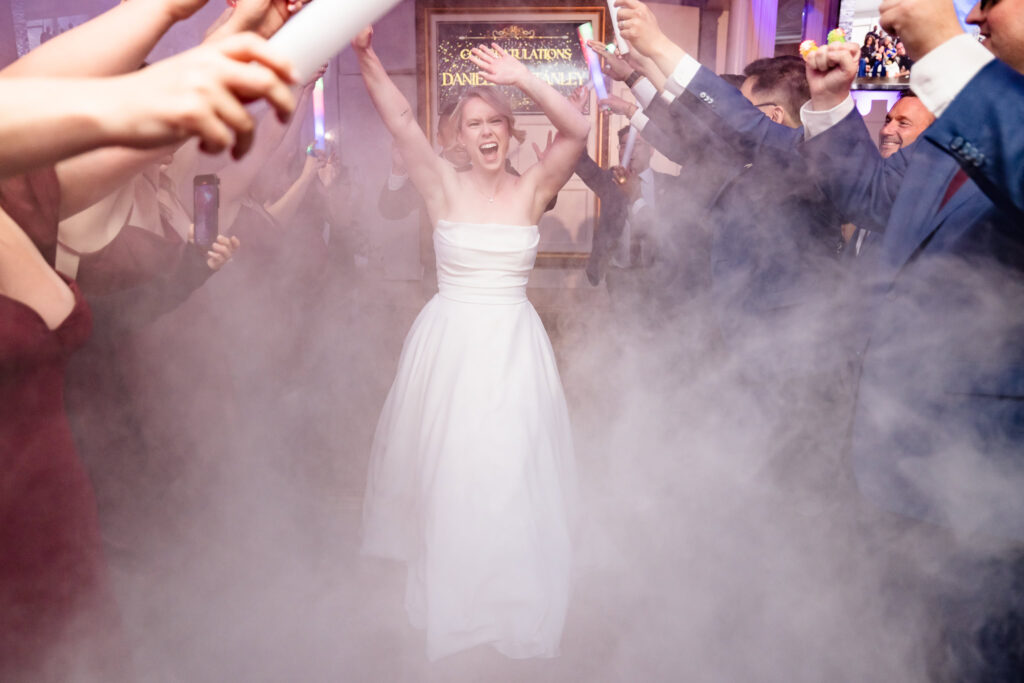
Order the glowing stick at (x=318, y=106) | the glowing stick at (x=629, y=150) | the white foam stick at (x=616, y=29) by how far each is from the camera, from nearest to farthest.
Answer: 1. the white foam stick at (x=616, y=29)
2. the glowing stick at (x=318, y=106)
3. the glowing stick at (x=629, y=150)

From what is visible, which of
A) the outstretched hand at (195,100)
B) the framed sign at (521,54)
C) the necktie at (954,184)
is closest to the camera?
the outstretched hand at (195,100)

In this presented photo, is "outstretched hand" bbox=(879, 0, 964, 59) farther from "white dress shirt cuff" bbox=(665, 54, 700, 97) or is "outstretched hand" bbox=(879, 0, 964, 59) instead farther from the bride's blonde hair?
the bride's blonde hair

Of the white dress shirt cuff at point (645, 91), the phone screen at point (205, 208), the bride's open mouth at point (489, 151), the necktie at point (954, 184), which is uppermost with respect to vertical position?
the white dress shirt cuff at point (645, 91)

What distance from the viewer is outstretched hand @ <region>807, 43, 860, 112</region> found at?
4.61 feet

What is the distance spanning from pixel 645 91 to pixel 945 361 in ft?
3.77

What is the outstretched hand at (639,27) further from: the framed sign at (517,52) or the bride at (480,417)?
the framed sign at (517,52)

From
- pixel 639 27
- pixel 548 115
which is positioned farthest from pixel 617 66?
pixel 639 27

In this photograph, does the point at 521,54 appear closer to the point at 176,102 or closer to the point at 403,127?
the point at 403,127

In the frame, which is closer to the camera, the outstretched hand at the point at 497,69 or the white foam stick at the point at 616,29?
the white foam stick at the point at 616,29

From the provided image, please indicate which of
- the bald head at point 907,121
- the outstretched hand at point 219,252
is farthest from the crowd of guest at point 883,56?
the outstretched hand at point 219,252

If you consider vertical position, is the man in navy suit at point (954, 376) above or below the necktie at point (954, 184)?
below

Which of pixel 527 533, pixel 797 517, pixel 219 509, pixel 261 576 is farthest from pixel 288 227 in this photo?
pixel 797 517

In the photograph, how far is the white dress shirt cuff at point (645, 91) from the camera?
194 centimetres

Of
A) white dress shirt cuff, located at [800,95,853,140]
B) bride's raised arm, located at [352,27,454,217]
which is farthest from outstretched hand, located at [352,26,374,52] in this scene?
white dress shirt cuff, located at [800,95,853,140]
